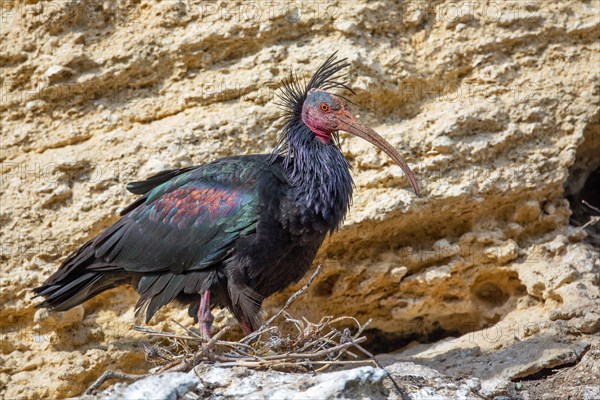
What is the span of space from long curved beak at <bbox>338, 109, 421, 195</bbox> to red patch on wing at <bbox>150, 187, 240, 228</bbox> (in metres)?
1.12

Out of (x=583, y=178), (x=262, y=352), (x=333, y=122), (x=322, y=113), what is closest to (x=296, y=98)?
(x=322, y=113)

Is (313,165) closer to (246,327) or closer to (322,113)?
(322,113)

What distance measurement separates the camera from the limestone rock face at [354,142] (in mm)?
8047

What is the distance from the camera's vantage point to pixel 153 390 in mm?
5137

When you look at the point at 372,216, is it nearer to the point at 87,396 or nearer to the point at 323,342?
the point at 323,342

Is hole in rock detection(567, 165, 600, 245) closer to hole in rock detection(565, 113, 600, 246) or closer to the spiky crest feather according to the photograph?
hole in rock detection(565, 113, 600, 246)

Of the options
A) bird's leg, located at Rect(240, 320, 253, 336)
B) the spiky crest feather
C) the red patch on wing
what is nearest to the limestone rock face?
the spiky crest feather

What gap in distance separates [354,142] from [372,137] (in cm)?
88

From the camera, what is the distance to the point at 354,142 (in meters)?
8.36

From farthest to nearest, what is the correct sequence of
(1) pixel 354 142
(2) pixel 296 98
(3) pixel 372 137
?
(1) pixel 354 142
(2) pixel 296 98
(3) pixel 372 137

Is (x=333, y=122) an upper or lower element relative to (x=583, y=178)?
upper

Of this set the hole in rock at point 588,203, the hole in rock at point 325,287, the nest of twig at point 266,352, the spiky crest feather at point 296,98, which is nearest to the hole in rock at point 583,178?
the hole in rock at point 588,203

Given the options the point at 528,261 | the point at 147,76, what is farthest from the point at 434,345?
the point at 147,76

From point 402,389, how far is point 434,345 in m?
2.66
